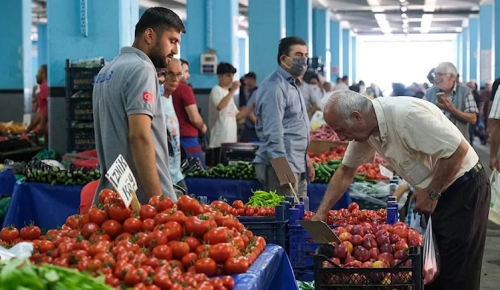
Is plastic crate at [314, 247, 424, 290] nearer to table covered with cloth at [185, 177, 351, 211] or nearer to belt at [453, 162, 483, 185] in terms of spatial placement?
belt at [453, 162, 483, 185]

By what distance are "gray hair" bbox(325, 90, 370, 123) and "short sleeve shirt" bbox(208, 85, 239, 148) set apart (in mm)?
6503

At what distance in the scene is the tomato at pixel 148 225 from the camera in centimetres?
336

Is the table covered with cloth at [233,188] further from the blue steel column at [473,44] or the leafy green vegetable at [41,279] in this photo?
the blue steel column at [473,44]

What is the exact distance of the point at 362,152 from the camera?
4.81 meters

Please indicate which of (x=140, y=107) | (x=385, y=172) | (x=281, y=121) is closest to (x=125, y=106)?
(x=140, y=107)

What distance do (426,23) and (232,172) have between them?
36846 mm

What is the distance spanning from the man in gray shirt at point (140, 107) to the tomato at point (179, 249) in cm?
→ 92

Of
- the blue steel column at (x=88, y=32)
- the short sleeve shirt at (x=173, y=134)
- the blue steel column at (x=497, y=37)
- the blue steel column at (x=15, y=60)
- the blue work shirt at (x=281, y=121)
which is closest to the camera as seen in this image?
the blue work shirt at (x=281, y=121)

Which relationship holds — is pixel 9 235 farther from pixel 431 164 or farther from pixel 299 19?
pixel 299 19

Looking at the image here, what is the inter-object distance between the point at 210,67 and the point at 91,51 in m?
5.73

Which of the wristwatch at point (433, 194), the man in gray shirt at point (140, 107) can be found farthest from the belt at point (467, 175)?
the man in gray shirt at point (140, 107)

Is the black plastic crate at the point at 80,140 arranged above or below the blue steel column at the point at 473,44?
below

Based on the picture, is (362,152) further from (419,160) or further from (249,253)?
(249,253)

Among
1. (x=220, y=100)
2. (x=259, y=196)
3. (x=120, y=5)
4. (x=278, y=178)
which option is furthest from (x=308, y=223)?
(x=220, y=100)
